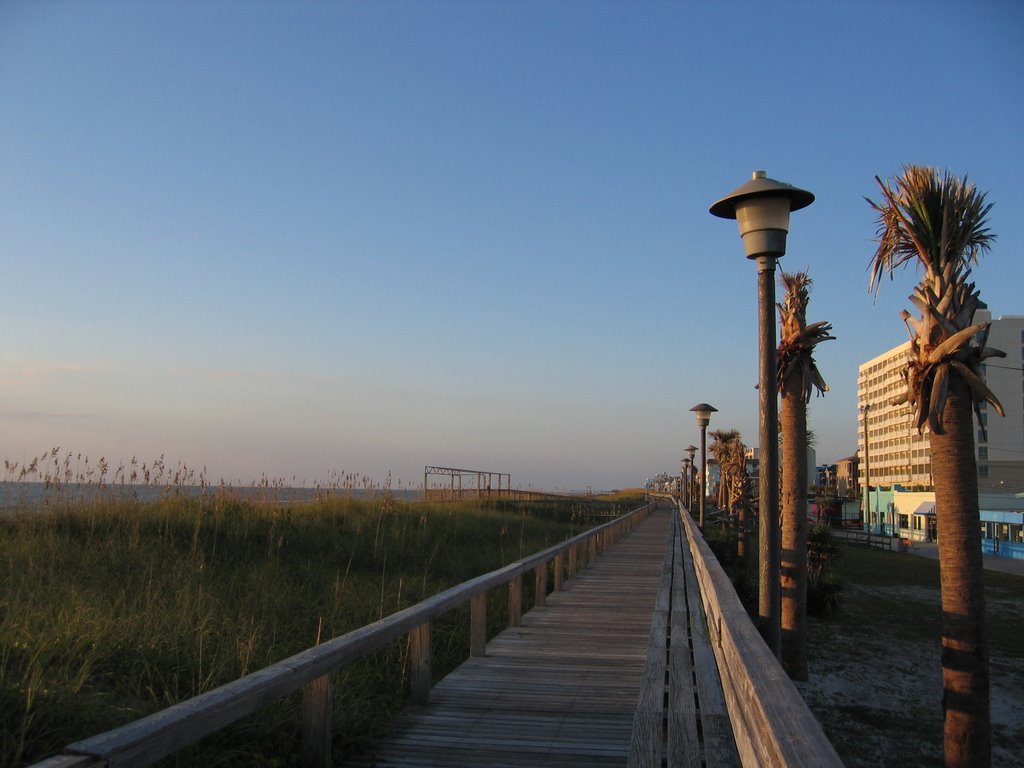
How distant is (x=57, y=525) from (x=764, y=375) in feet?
30.4

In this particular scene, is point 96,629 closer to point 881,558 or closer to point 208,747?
point 208,747

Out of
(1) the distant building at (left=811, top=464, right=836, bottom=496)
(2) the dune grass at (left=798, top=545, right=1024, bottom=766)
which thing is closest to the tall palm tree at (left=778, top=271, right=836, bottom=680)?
(2) the dune grass at (left=798, top=545, right=1024, bottom=766)

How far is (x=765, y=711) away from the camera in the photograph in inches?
99.0

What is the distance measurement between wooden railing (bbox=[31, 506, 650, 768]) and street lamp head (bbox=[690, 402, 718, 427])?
745 inches

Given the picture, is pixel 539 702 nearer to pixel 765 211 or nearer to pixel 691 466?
pixel 765 211

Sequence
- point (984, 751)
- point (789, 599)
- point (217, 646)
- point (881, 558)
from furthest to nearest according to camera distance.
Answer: point (881, 558)
point (789, 599)
point (984, 751)
point (217, 646)

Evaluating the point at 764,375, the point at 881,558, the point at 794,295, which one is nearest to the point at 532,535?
the point at 794,295

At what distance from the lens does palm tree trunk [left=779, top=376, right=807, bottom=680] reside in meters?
16.7

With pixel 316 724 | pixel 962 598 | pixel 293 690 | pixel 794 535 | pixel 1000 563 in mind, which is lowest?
pixel 1000 563

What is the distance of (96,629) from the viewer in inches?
213

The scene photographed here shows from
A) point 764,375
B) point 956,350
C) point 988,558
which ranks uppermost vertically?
point 956,350

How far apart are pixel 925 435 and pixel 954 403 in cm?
7655

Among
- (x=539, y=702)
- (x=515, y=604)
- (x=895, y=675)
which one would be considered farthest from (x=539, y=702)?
(x=895, y=675)

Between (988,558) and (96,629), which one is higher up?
(96,629)
